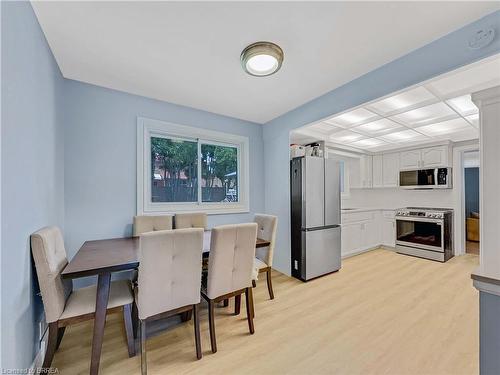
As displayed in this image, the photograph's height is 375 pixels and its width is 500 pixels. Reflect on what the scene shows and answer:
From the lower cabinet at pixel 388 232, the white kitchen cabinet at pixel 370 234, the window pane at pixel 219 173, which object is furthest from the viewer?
the lower cabinet at pixel 388 232

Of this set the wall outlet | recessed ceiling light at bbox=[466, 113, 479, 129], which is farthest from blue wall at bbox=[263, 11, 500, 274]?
recessed ceiling light at bbox=[466, 113, 479, 129]

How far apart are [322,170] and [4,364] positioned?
3370mm

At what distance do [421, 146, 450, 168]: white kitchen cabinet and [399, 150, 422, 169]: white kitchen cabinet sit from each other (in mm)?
89

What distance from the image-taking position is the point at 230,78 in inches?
93.0

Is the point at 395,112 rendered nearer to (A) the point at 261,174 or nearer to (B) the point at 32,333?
(A) the point at 261,174

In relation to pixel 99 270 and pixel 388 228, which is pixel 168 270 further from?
pixel 388 228

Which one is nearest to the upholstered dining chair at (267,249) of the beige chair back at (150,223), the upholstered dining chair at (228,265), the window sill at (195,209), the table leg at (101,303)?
the upholstered dining chair at (228,265)

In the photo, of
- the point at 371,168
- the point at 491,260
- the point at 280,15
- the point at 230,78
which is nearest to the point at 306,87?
the point at 230,78

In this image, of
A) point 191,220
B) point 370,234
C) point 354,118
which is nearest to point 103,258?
point 191,220

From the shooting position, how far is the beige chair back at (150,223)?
8.38 feet

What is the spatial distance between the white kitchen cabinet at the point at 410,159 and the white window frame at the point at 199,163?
345 centimetres

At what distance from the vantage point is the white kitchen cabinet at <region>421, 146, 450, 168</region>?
4.14 metres

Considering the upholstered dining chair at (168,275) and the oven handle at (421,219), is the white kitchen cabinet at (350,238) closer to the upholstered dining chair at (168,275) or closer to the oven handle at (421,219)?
the oven handle at (421,219)

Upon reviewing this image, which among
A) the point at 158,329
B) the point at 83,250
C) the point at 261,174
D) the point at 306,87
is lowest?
the point at 158,329
